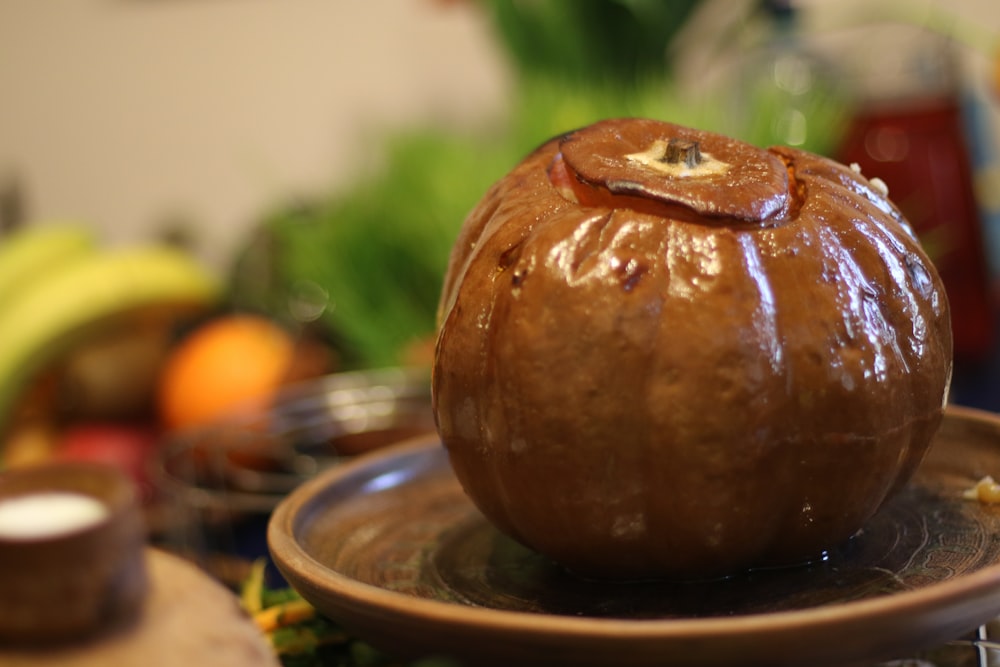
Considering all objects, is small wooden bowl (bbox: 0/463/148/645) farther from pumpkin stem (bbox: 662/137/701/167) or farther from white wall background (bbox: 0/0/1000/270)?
white wall background (bbox: 0/0/1000/270)

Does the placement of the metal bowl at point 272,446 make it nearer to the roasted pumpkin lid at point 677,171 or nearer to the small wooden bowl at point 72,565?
the roasted pumpkin lid at point 677,171

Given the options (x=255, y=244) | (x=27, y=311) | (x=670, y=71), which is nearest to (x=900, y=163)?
(x=670, y=71)

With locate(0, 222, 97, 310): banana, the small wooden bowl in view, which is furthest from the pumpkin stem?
locate(0, 222, 97, 310): banana

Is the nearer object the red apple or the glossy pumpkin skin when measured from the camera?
the glossy pumpkin skin

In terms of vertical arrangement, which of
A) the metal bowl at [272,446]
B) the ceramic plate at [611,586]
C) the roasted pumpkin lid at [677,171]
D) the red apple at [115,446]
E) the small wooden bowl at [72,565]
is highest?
the roasted pumpkin lid at [677,171]

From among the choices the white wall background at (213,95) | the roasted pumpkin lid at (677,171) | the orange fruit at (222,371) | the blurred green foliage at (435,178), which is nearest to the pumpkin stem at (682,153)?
the roasted pumpkin lid at (677,171)

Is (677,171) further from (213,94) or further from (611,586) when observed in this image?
(213,94)

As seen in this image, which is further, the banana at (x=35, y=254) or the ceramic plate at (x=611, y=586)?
the banana at (x=35, y=254)
